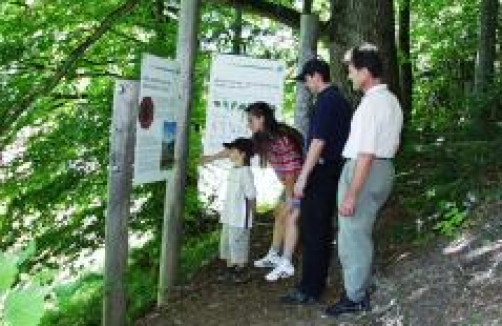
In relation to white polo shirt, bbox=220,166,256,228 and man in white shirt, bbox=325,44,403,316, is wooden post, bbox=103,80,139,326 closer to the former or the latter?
white polo shirt, bbox=220,166,256,228

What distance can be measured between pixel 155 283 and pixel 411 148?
3.38 meters

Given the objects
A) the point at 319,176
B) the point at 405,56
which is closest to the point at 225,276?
the point at 319,176

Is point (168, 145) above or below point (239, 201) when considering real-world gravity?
above

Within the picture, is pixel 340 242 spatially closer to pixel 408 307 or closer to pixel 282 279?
pixel 408 307

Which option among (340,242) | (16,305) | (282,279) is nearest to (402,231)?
(282,279)

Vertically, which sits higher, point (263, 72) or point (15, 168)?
point (263, 72)

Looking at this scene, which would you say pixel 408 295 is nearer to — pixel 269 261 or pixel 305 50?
pixel 269 261

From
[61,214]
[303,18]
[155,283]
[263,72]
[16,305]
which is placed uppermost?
[303,18]

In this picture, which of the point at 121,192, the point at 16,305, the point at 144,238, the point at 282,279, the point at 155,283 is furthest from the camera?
the point at 144,238

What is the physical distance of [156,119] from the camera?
6.83 meters

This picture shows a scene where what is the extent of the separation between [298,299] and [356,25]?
10.2ft

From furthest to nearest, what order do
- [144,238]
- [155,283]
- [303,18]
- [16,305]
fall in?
[144,238]
[155,283]
[303,18]
[16,305]

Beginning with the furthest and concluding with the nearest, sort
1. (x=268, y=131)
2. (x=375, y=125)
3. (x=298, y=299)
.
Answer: (x=268, y=131) < (x=298, y=299) < (x=375, y=125)

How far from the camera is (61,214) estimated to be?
970 cm
